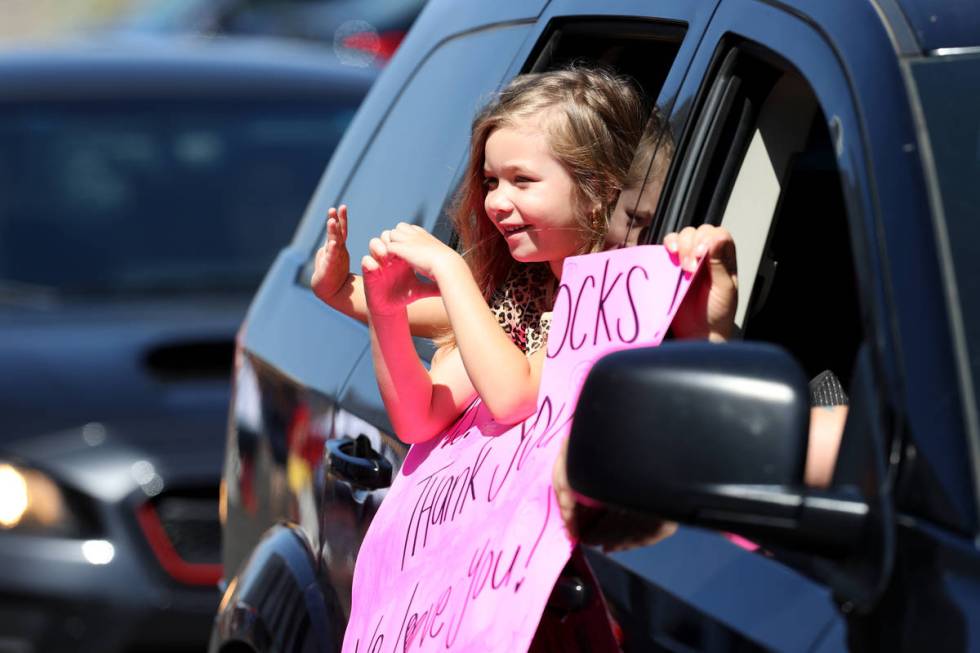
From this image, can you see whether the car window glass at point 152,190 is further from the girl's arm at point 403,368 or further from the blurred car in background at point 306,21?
the blurred car in background at point 306,21

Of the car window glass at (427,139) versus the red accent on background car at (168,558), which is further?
the red accent on background car at (168,558)

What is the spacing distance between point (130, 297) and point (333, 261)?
3.12 m

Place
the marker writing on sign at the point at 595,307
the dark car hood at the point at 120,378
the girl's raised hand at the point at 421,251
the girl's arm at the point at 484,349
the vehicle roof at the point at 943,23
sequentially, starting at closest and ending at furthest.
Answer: the vehicle roof at the point at 943,23
the marker writing on sign at the point at 595,307
the girl's arm at the point at 484,349
the girl's raised hand at the point at 421,251
the dark car hood at the point at 120,378

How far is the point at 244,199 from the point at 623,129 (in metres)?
3.57

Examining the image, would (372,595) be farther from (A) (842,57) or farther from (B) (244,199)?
(B) (244,199)

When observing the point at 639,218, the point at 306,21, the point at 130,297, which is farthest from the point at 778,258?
the point at 306,21

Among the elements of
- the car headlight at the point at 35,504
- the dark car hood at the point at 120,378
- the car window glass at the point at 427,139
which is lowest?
the car window glass at the point at 427,139

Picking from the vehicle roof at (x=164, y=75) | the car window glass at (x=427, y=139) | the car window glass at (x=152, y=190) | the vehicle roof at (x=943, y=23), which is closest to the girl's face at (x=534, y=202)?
the car window glass at (x=427, y=139)

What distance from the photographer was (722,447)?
5.29 feet

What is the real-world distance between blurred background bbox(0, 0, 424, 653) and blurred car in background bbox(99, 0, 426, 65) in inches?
237

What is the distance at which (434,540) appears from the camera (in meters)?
2.25

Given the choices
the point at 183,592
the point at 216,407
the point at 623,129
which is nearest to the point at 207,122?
the point at 216,407

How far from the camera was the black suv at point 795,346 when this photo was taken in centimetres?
160

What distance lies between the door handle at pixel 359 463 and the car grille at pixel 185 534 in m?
2.16
